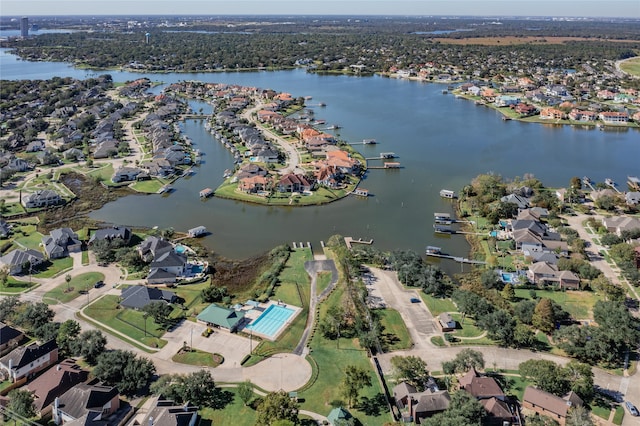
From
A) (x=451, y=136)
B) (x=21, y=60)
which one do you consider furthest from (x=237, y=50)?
(x=451, y=136)

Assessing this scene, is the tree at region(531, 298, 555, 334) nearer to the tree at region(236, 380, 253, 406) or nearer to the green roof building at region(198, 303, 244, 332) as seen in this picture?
the tree at region(236, 380, 253, 406)

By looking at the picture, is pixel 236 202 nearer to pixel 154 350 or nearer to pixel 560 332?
pixel 154 350

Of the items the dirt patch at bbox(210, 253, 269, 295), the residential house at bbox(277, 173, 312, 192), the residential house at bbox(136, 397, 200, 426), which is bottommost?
the residential house at bbox(136, 397, 200, 426)

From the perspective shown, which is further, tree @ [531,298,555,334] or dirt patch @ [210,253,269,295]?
dirt patch @ [210,253,269,295]

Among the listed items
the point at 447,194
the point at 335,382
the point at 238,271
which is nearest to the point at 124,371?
the point at 335,382

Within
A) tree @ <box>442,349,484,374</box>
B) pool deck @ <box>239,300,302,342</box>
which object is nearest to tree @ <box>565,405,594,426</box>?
tree @ <box>442,349,484,374</box>

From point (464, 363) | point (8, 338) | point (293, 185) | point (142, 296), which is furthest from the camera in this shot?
point (293, 185)

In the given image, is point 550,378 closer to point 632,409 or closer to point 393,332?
point 632,409
